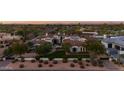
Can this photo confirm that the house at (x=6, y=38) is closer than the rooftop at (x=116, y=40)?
No

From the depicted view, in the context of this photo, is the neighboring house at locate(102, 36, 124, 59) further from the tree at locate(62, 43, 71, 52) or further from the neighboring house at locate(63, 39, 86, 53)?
the tree at locate(62, 43, 71, 52)

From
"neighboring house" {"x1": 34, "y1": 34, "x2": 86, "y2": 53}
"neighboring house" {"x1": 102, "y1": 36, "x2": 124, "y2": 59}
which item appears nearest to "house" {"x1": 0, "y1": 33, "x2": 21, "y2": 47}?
"neighboring house" {"x1": 34, "y1": 34, "x2": 86, "y2": 53}

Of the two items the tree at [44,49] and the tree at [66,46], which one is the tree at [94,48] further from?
the tree at [44,49]

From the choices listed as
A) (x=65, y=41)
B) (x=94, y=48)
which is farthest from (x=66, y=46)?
(x=94, y=48)

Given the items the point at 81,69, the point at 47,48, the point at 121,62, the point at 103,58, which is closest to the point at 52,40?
the point at 47,48

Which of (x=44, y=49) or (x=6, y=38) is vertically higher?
(x=6, y=38)

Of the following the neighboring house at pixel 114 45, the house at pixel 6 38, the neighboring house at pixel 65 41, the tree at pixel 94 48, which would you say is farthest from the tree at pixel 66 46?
the house at pixel 6 38

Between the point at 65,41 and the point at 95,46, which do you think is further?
the point at 65,41

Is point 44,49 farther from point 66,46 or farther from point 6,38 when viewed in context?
point 6,38

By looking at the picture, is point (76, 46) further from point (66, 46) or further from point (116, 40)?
point (116, 40)

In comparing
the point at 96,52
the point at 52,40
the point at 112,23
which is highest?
the point at 112,23
